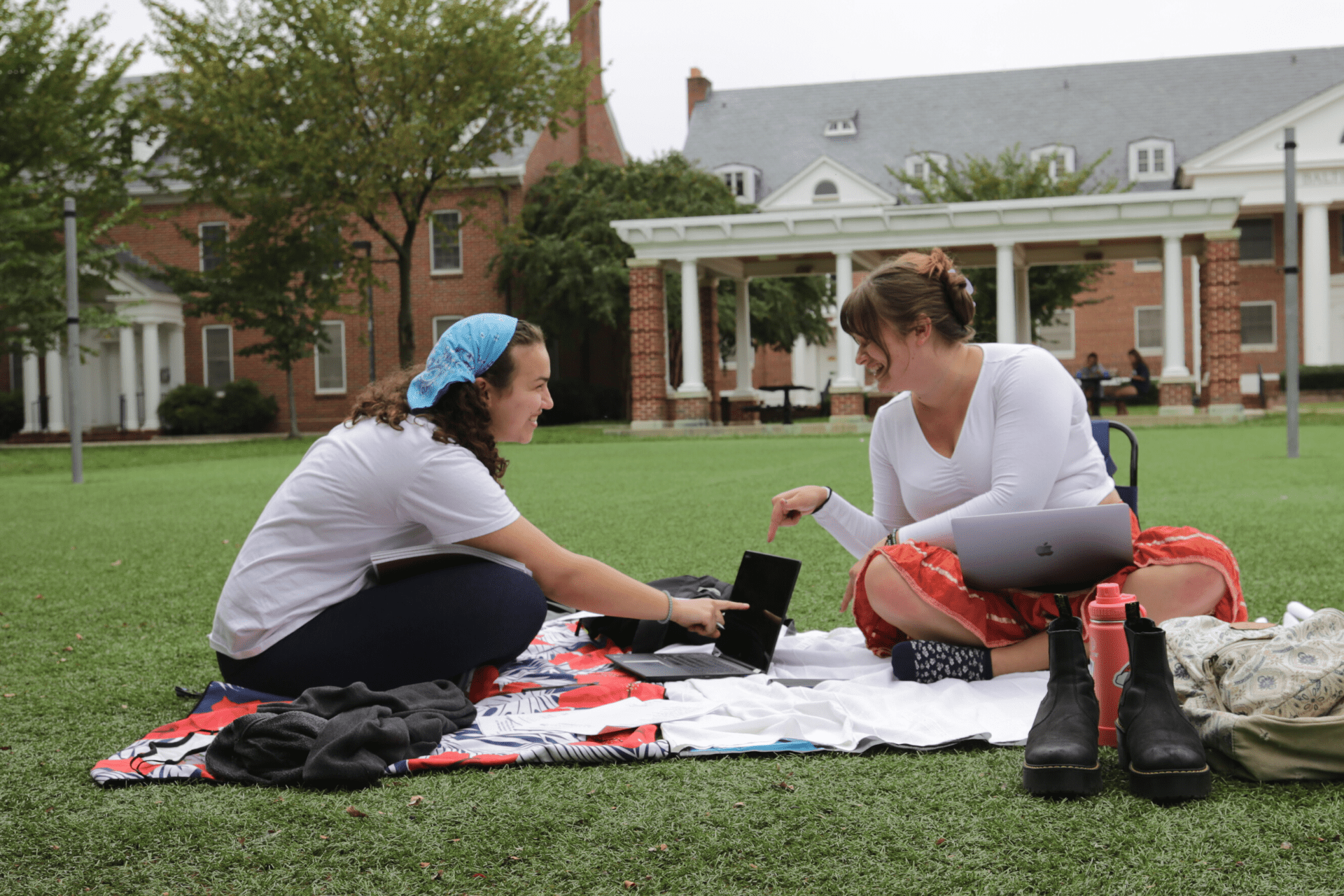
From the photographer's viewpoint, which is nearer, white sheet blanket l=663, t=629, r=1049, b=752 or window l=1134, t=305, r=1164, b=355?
white sheet blanket l=663, t=629, r=1049, b=752

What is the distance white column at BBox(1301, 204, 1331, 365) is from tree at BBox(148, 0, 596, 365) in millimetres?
21155

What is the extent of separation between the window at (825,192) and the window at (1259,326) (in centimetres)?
1299

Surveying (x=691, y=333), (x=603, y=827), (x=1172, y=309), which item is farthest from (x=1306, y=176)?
(x=603, y=827)

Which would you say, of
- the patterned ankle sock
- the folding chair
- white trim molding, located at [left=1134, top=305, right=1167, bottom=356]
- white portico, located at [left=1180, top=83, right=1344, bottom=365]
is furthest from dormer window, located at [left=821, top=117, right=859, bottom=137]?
the patterned ankle sock

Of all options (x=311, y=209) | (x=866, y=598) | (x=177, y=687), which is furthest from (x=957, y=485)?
(x=311, y=209)

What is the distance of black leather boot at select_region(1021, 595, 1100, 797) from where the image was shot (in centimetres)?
213

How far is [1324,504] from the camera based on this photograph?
7.23 m

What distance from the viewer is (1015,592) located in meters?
3.11

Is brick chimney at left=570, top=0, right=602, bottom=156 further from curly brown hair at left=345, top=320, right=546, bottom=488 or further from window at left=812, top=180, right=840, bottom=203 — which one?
curly brown hair at left=345, top=320, right=546, bottom=488

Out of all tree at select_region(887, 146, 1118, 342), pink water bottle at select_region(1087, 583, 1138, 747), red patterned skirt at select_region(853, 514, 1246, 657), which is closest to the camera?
pink water bottle at select_region(1087, 583, 1138, 747)

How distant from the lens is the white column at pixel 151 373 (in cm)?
2914

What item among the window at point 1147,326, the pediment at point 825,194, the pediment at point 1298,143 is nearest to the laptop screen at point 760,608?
the pediment at point 1298,143

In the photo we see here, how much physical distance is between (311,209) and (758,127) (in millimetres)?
22882

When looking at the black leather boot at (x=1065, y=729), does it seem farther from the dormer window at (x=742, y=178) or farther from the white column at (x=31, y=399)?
the dormer window at (x=742, y=178)
